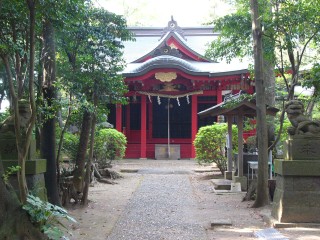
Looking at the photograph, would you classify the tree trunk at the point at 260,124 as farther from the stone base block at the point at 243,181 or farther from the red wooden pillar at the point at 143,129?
the red wooden pillar at the point at 143,129

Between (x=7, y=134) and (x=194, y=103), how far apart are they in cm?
1486

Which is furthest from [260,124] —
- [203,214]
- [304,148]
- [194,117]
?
[194,117]

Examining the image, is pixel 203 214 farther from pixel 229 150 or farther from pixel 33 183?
pixel 229 150

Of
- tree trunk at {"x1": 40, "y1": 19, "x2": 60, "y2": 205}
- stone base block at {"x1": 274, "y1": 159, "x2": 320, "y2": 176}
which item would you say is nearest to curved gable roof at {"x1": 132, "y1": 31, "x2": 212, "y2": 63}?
tree trunk at {"x1": 40, "y1": 19, "x2": 60, "y2": 205}

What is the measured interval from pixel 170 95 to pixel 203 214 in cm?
1276

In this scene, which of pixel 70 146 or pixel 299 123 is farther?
pixel 70 146

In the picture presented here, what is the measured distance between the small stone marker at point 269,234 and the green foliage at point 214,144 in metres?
7.95

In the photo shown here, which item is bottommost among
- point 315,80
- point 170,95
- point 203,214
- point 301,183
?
point 203,214

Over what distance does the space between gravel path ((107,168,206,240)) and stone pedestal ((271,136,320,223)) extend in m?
1.44

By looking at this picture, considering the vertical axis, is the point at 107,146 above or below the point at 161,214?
above

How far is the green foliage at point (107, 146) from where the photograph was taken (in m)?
14.6

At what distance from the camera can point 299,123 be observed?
277 inches

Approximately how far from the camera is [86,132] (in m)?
10.2

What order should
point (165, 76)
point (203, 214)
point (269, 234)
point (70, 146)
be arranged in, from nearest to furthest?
1. point (269, 234)
2. point (203, 214)
3. point (70, 146)
4. point (165, 76)
